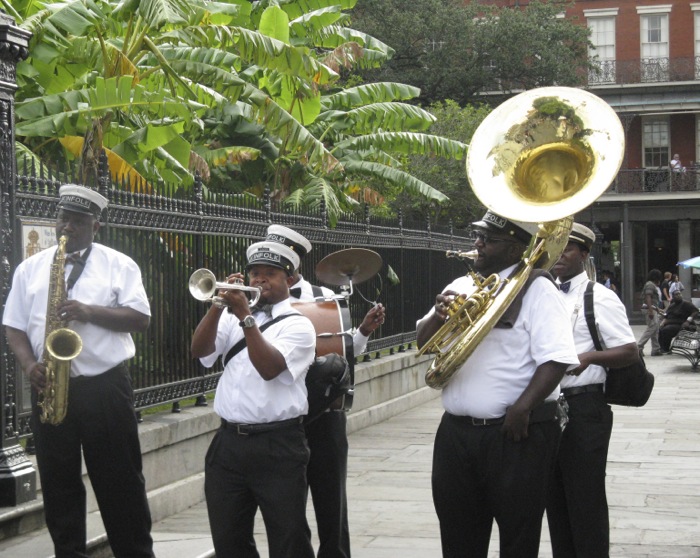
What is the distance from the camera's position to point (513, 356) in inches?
192

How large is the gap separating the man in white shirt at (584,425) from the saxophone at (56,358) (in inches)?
92.2

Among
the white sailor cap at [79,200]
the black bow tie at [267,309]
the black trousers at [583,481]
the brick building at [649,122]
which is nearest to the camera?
the black bow tie at [267,309]

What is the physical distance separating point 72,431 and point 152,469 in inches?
98.0

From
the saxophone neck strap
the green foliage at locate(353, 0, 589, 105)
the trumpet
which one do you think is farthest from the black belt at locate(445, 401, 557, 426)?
the green foliage at locate(353, 0, 589, 105)

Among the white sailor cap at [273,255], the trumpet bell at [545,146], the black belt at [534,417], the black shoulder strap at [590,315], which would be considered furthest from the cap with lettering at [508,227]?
the black shoulder strap at [590,315]

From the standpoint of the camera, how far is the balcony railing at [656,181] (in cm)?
4094

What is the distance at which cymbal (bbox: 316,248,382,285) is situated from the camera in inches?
260

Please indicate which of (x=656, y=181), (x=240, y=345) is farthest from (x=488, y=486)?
(x=656, y=181)

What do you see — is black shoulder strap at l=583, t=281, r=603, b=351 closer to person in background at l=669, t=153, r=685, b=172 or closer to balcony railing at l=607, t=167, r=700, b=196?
balcony railing at l=607, t=167, r=700, b=196

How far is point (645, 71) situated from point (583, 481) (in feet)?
128

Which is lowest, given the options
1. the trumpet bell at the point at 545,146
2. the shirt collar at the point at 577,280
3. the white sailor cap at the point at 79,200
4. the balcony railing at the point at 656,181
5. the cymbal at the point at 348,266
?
the shirt collar at the point at 577,280

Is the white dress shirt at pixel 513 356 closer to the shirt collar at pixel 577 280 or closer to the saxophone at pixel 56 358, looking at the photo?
the shirt collar at pixel 577 280

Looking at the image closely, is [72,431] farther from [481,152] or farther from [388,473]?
[388,473]

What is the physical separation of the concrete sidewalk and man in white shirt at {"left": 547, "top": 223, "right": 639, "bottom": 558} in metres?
1.35
